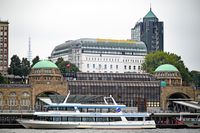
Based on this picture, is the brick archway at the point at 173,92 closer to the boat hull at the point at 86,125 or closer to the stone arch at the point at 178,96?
the stone arch at the point at 178,96

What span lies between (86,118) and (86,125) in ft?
5.46

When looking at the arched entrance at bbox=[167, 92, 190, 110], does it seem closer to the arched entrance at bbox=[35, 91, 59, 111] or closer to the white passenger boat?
the arched entrance at bbox=[35, 91, 59, 111]

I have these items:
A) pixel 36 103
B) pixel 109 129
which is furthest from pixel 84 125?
pixel 36 103

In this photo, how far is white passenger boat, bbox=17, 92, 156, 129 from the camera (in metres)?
131

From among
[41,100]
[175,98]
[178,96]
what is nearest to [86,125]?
[41,100]

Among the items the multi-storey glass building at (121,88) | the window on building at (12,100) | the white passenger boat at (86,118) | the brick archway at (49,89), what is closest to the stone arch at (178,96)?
the multi-storey glass building at (121,88)

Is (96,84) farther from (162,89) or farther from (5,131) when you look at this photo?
(5,131)

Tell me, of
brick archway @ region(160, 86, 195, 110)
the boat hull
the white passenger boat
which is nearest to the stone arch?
brick archway @ region(160, 86, 195, 110)

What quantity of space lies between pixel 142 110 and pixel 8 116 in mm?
29140

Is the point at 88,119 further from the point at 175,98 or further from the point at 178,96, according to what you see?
the point at 178,96

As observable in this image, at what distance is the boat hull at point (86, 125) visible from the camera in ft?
429

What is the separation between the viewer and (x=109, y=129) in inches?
5221

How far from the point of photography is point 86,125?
434 ft

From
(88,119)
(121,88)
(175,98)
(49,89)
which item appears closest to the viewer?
(88,119)
